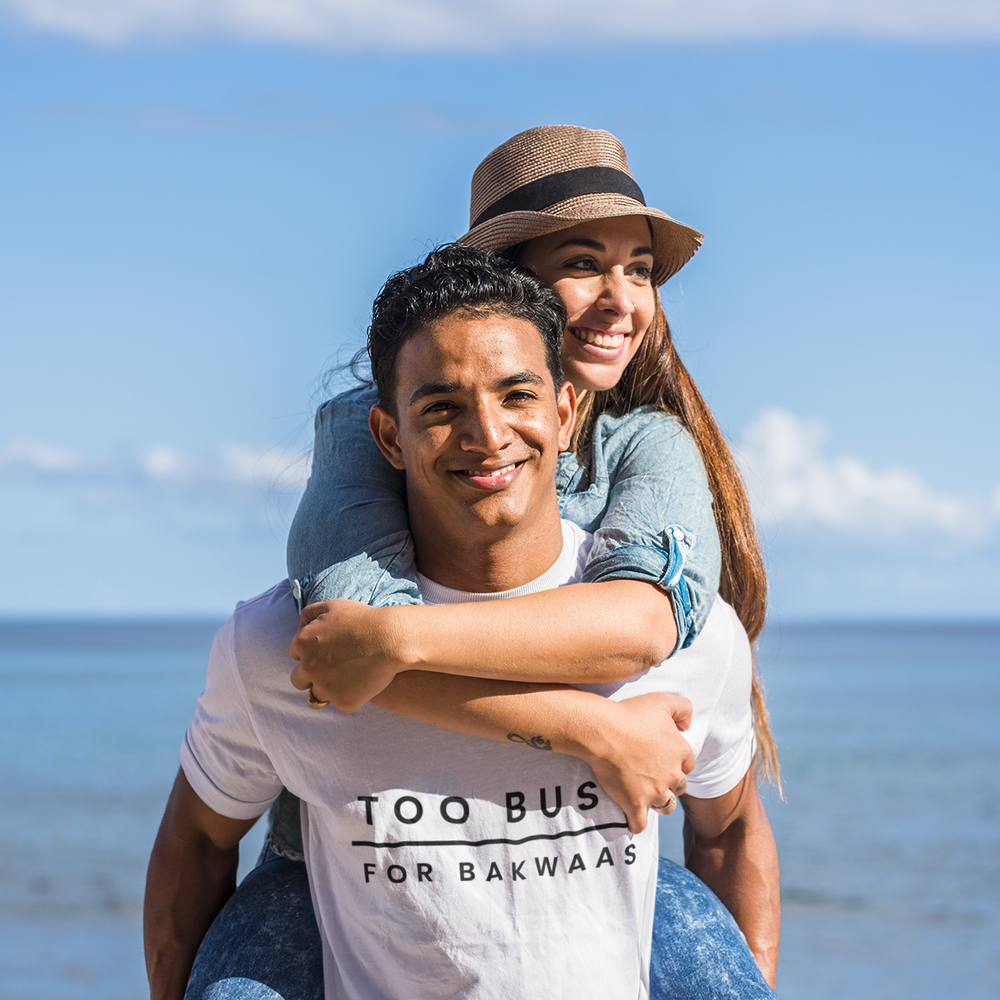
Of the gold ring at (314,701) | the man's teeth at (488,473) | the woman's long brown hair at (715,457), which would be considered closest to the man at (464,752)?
the man's teeth at (488,473)

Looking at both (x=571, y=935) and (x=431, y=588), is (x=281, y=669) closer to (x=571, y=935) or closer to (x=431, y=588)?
(x=431, y=588)

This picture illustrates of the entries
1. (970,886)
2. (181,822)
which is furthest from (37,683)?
(181,822)

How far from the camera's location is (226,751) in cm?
251

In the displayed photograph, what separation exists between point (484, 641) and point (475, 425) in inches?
17.5

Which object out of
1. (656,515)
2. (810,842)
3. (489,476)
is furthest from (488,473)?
(810,842)

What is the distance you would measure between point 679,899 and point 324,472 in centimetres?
135

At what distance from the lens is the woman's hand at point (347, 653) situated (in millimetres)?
2176

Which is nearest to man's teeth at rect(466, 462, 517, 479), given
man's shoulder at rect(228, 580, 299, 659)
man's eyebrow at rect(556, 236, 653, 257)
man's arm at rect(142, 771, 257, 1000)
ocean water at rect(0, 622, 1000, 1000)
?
man's shoulder at rect(228, 580, 299, 659)

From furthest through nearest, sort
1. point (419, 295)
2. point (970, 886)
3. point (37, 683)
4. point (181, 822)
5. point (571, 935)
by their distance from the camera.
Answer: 1. point (37, 683)
2. point (970, 886)
3. point (181, 822)
4. point (419, 295)
5. point (571, 935)

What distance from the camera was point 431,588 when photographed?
2.53m

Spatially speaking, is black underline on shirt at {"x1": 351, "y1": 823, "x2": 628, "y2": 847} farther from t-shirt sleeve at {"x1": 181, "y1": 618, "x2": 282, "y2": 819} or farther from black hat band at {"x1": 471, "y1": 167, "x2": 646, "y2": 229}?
black hat band at {"x1": 471, "y1": 167, "x2": 646, "y2": 229}

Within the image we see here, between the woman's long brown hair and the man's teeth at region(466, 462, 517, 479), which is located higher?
the woman's long brown hair

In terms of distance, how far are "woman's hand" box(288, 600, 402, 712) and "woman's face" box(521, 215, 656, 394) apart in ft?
3.34

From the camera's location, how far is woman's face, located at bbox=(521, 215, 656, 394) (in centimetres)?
294
